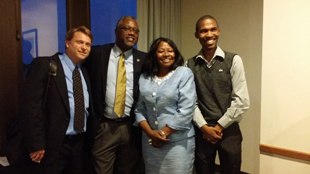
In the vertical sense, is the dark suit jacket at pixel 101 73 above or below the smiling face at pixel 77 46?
below

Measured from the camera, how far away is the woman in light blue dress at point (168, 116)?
1.68 m

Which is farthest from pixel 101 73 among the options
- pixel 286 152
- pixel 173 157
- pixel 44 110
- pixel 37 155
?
pixel 286 152

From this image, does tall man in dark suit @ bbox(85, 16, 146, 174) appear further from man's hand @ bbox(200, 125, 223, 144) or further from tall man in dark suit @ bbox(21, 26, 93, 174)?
man's hand @ bbox(200, 125, 223, 144)

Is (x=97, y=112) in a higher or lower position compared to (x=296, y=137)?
higher

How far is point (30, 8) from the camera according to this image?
215 centimetres

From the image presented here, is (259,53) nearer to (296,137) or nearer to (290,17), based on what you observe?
(290,17)

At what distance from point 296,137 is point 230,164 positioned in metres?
0.57

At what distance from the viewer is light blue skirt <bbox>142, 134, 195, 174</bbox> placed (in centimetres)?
170

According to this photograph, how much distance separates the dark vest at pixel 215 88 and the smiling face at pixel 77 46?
32.8 inches

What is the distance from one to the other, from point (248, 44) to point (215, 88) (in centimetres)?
118

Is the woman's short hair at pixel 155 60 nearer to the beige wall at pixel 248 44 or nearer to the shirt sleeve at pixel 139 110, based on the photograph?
the shirt sleeve at pixel 139 110

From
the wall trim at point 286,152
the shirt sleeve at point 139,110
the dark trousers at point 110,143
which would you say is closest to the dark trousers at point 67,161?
the dark trousers at point 110,143

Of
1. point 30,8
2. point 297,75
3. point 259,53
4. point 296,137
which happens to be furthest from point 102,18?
point 296,137

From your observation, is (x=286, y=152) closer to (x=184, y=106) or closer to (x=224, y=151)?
(x=224, y=151)
